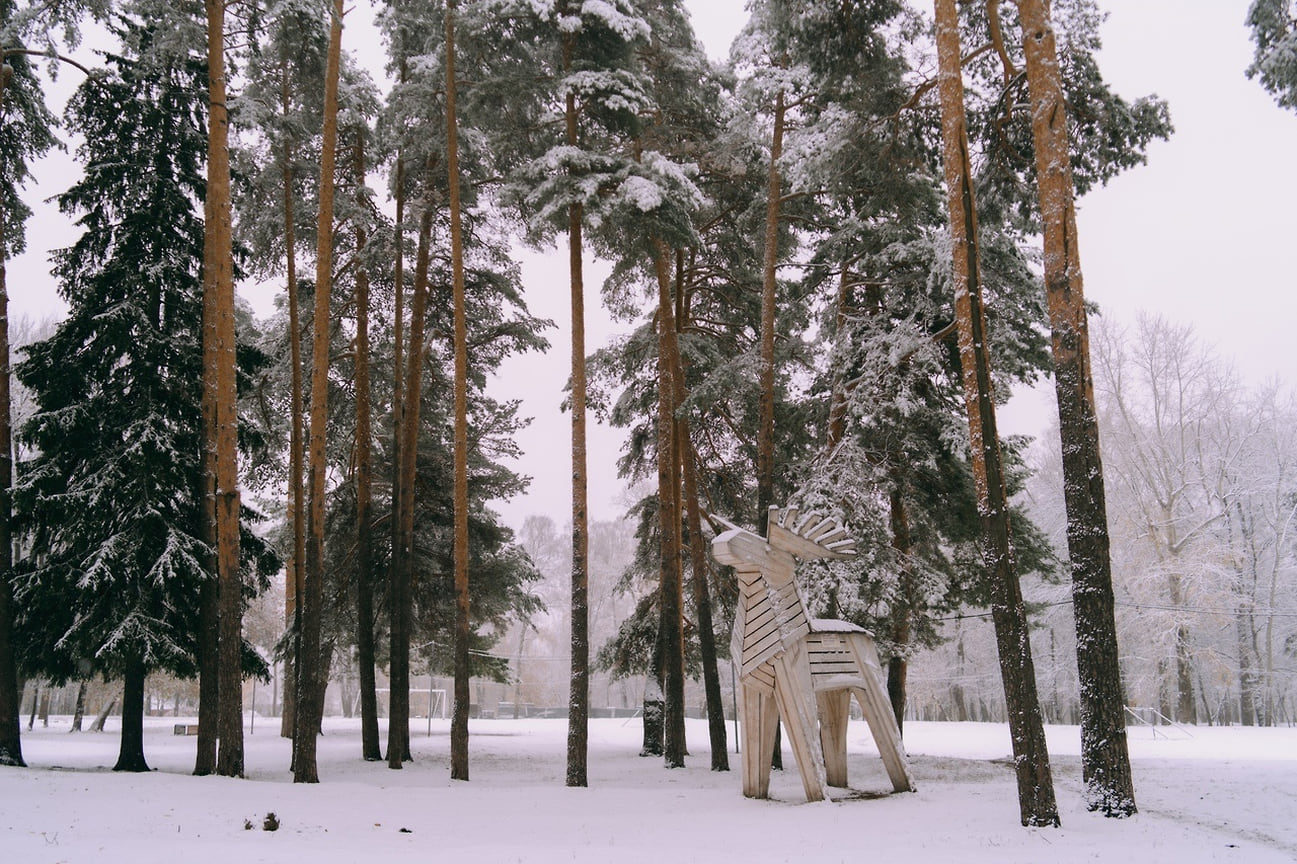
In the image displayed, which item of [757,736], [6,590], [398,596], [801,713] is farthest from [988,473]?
[6,590]

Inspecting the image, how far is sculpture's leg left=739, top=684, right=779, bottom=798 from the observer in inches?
410

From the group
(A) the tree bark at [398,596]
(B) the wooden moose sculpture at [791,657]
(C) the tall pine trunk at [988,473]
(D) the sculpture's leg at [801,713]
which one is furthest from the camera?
(A) the tree bark at [398,596]

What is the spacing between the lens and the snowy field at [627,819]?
21.7 ft

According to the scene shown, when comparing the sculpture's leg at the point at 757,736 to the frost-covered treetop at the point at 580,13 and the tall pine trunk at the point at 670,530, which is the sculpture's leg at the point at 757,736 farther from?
the frost-covered treetop at the point at 580,13

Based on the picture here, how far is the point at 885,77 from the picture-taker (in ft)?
38.7

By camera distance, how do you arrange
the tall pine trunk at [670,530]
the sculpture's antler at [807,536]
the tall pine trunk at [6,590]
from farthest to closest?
the tall pine trunk at [670,530] < the tall pine trunk at [6,590] < the sculpture's antler at [807,536]

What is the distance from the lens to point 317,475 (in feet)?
41.0

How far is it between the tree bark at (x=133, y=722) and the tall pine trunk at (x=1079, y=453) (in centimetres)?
1197

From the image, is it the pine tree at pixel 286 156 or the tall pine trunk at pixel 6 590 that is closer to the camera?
the tall pine trunk at pixel 6 590

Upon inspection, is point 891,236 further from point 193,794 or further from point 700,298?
point 193,794

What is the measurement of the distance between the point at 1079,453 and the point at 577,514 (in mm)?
7232

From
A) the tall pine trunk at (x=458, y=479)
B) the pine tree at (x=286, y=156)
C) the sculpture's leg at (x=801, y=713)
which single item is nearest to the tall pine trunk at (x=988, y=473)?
the sculpture's leg at (x=801, y=713)

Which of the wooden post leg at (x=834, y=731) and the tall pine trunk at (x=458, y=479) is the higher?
the tall pine trunk at (x=458, y=479)

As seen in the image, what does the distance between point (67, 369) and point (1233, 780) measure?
1797 cm
